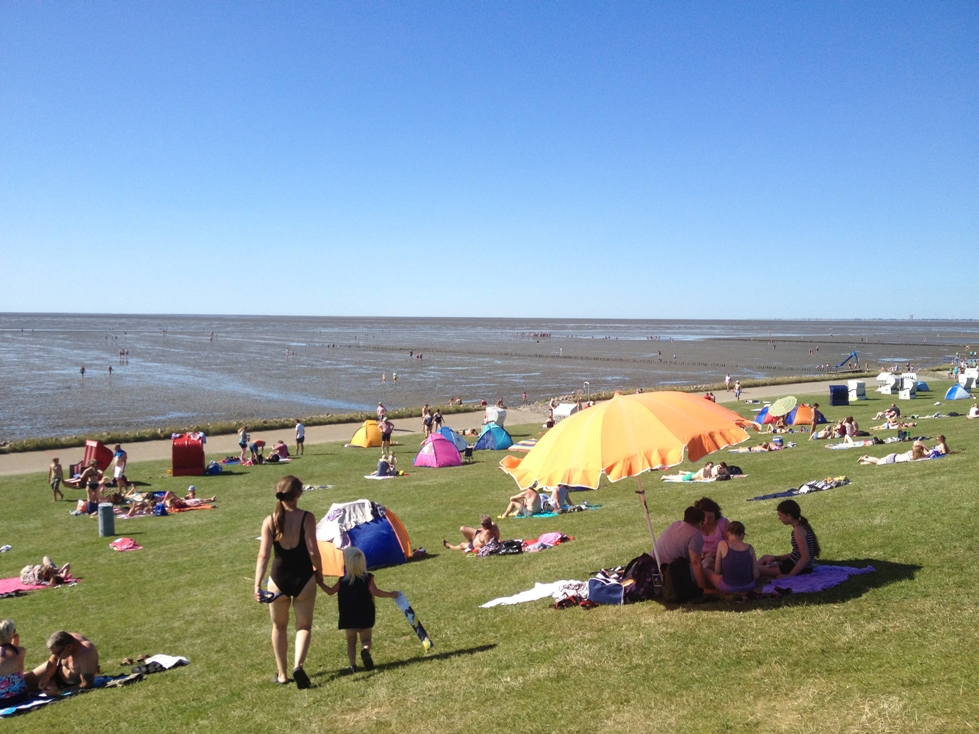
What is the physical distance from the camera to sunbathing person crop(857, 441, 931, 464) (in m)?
19.1

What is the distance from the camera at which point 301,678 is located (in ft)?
24.7

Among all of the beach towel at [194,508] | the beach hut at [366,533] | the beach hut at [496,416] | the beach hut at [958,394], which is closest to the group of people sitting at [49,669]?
the beach hut at [366,533]

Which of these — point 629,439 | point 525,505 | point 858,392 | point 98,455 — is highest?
point 629,439

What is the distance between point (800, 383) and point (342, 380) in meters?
37.3

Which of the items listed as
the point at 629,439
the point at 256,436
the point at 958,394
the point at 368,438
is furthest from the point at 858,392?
the point at 629,439

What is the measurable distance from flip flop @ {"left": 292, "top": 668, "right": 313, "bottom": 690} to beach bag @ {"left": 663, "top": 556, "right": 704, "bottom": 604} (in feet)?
12.0

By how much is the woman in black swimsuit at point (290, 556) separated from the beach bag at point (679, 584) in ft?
11.5

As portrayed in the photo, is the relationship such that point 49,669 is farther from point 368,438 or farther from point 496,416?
point 496,416

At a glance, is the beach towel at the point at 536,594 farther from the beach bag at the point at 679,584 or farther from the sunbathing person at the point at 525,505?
the sunbathing person at the point at 525,505

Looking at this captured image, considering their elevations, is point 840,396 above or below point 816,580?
below

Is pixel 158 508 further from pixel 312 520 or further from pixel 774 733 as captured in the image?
pixel 774 733

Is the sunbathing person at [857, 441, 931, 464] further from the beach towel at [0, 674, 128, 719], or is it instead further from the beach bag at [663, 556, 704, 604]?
the beach towel at [0, 674, 128, 719]

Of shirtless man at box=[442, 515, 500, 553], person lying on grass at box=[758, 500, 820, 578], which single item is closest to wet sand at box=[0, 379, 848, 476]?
shirtless man at box=[442, 515, 500, 553]

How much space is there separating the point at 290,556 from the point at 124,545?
39.1 feet
